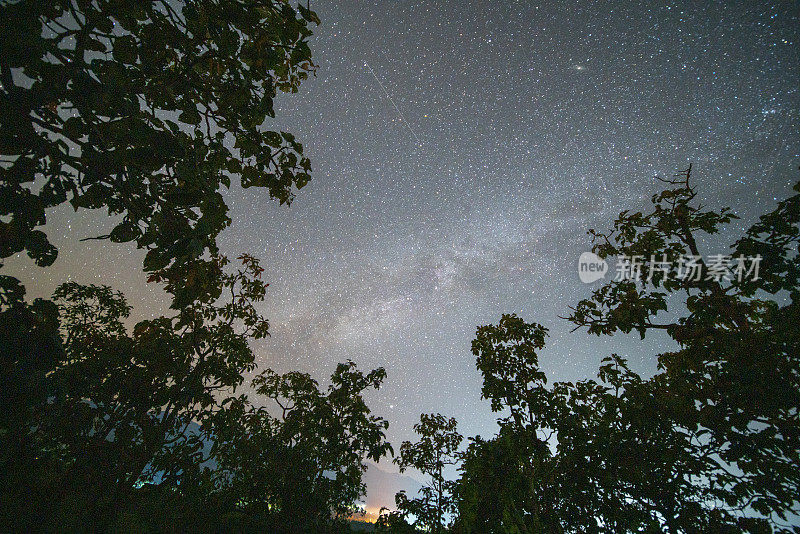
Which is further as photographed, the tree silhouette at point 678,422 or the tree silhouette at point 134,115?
the tree silhouette at point 678,422

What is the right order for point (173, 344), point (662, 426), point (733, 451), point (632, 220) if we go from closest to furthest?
point (173, 344)
point (733, 451)
point (662, 426)
point (632, 220)

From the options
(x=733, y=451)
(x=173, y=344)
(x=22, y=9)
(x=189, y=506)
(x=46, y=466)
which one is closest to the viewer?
(x=22, y=9)

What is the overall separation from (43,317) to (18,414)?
435 millimetres

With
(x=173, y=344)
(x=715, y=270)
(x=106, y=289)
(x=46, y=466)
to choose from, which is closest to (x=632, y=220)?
(x=715, y=270)

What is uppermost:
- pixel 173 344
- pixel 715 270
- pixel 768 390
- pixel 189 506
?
pixel 715 270

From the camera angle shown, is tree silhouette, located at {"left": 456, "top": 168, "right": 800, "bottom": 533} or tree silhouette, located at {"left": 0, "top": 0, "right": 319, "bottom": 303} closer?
tree silhouette, located at {"left": 0, "top": 0, "right": 319, "bottom": 303}

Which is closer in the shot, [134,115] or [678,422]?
[134,115]

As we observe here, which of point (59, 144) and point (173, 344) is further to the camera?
point (173, 344)

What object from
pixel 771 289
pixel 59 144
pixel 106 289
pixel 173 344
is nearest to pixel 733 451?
pixel 771 289

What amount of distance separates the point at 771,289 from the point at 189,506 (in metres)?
8.07

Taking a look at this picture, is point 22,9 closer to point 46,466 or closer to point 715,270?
point 46,466

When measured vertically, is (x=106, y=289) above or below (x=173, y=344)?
above

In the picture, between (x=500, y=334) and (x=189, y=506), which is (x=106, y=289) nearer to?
(x=189, y=506)

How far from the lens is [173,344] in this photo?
2.49 m
